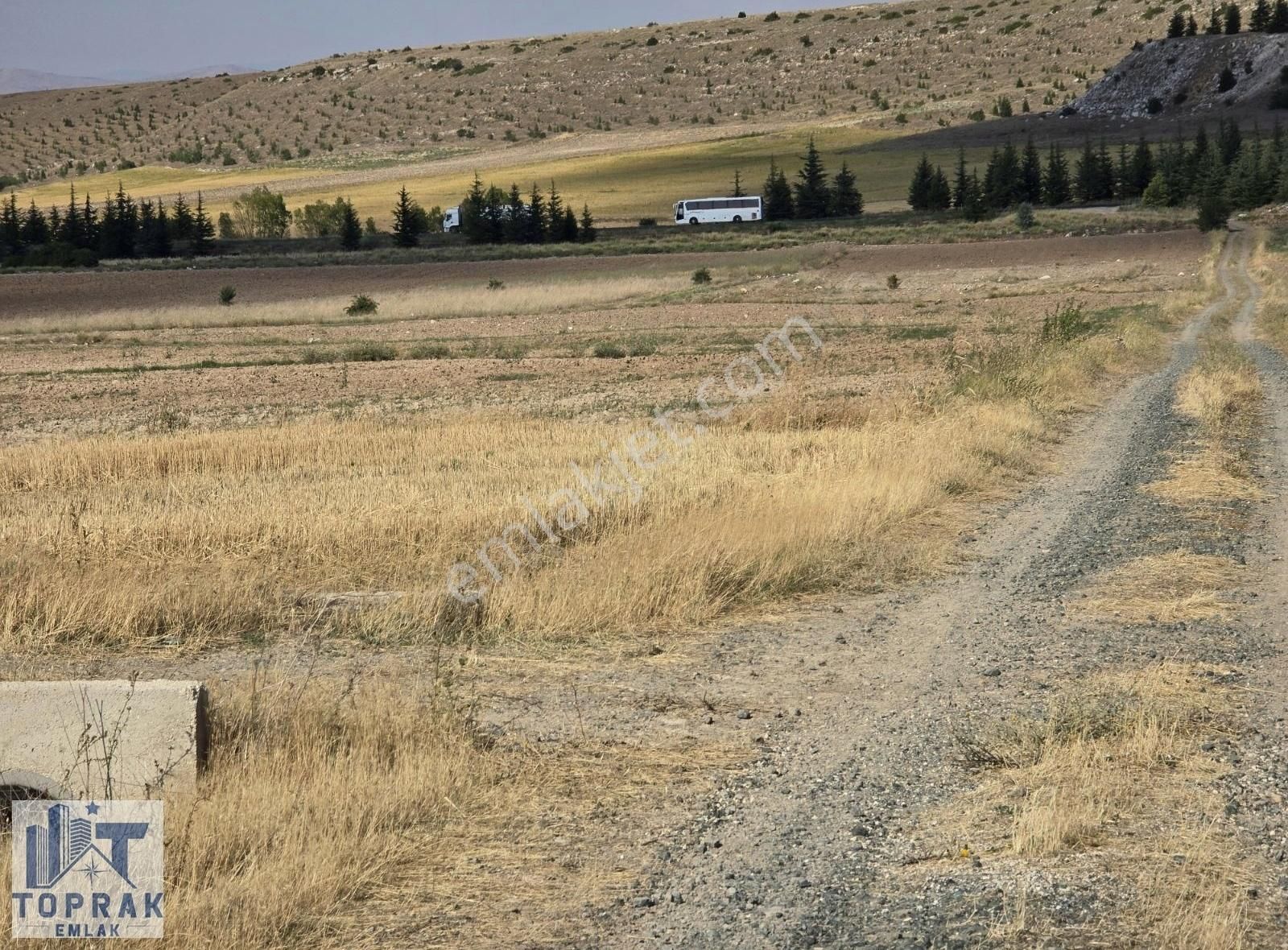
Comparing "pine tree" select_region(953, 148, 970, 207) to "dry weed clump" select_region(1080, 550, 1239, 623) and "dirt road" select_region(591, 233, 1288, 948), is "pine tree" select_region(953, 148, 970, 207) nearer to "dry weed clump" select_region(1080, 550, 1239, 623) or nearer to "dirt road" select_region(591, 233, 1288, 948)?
"dirt road" select_region(591, 233, 1288, 948)

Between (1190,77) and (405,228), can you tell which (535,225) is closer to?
(405,228)

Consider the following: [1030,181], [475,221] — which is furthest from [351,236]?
[1030,181]

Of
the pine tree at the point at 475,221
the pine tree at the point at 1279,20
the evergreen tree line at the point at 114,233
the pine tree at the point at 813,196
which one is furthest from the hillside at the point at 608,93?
the pine tree at the point at 475,221

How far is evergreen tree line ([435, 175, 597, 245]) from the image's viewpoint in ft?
307

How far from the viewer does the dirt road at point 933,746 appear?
17.1ft

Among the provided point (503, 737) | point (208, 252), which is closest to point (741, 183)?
point (208, 252)

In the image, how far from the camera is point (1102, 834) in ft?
19.0

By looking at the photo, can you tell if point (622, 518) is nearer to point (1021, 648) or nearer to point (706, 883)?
point (1021, 648)

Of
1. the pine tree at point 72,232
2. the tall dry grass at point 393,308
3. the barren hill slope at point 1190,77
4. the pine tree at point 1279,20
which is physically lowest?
the tall dry grass at point 393,308

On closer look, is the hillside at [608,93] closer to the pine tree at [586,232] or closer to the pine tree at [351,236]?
the pine tree at [351,236]

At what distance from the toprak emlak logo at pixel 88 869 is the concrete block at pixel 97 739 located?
354mm

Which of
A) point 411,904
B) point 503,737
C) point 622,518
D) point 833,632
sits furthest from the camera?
Result: point 622,518

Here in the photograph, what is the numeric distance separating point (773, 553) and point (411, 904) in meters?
5.53

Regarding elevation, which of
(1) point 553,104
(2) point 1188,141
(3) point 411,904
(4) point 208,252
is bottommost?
(3) point 411,904
